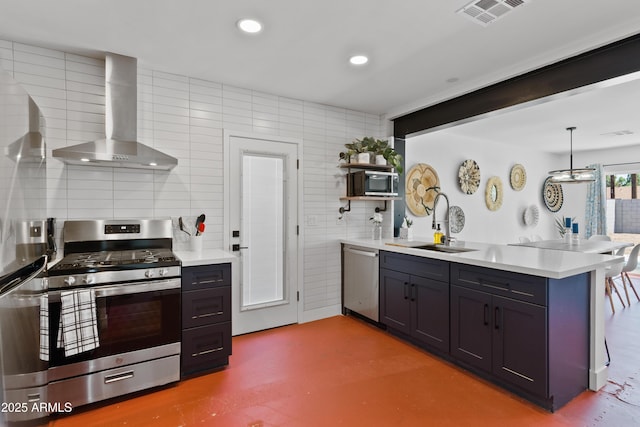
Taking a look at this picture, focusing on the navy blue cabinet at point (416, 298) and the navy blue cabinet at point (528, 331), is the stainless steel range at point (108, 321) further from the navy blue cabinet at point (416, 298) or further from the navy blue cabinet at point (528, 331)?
the navy blue cabinet at point (528, 331)

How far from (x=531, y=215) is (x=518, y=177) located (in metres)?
0.88

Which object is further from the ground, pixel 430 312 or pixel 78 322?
pixel 78 322


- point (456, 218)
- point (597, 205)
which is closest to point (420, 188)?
point (456, 218)

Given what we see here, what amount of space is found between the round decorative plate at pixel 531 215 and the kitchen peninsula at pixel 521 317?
4.14 m

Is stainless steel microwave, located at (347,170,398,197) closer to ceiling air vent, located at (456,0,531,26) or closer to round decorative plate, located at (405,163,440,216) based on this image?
round decorative plate, located at (405,163,440,216)

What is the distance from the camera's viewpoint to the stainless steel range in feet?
6.68

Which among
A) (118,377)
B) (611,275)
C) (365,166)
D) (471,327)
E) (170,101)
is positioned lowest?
(118,377)

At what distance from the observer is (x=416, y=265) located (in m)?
3.02

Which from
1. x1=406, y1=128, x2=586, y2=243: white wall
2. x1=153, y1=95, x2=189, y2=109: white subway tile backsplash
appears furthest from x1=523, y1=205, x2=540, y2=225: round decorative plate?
x1=153, y1=95, x2=189, y2=109: white subway tile backsplash

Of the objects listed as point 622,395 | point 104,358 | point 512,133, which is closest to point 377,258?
point 622,395

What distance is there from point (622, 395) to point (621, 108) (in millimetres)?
3393

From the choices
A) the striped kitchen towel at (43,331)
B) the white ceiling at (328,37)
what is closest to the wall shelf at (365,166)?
the white ceiling at (328,37)

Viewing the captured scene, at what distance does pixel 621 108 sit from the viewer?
3.92 m

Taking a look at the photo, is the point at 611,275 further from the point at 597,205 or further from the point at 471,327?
the point at 597,205
